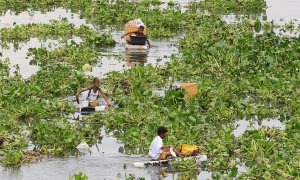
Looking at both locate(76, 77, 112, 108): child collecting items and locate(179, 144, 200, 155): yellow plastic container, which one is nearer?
locate(179, 144, 200, 155): yellow plastic container

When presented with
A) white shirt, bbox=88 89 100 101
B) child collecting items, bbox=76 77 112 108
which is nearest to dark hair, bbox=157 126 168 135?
child collecting items, bbox=76 77 112 108

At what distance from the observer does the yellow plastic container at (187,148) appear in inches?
730

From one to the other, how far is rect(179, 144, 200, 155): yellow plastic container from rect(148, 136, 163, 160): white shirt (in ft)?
1.78

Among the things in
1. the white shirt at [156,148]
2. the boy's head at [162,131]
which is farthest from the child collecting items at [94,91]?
the white shirt at [156,148]

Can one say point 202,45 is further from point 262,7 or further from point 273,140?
point 262,7

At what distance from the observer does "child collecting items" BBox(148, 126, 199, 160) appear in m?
18.4

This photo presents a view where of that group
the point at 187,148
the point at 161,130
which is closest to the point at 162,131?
the point at 161,130

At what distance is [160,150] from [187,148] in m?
0.69

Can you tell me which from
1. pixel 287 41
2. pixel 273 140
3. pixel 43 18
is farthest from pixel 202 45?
pixel 43 18

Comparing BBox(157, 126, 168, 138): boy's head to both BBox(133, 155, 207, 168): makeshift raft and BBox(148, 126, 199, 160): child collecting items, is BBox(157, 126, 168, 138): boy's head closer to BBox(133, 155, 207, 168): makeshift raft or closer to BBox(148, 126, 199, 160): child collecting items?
BBox(148, 126, 199, 160): child collecting items

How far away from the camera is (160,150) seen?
1838 centimetres

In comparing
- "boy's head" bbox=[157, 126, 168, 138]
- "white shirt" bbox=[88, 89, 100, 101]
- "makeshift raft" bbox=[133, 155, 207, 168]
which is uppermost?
"white shirt" bbox=[88, 89, 100, 101]

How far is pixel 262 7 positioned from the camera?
142 feet

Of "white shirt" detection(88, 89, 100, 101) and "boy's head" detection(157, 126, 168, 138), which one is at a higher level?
"white shirt" detection(88, 89, 100, 101)
